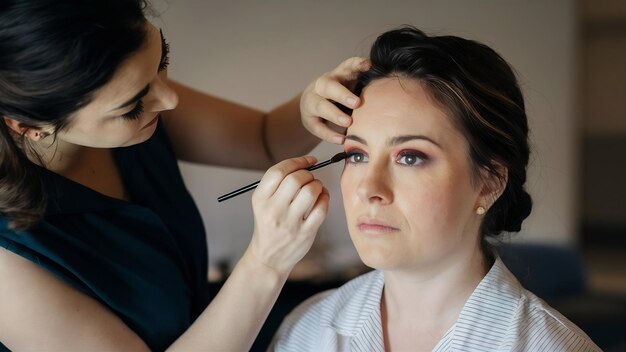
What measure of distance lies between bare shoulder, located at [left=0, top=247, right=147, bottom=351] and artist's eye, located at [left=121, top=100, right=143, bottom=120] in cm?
31

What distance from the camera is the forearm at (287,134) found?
4.87 ft

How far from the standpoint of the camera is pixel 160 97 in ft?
3.70

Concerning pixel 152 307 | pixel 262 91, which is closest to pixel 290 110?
pixel 262 91

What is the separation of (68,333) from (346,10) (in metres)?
0.98

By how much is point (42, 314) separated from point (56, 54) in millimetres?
449

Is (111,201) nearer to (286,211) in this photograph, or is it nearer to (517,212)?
(286,211)

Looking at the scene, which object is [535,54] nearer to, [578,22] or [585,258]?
[578,22]

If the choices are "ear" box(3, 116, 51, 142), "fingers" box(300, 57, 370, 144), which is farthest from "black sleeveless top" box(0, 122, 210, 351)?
"fingers" box(300, 57, 370, 144)

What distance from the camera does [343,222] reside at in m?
1.68

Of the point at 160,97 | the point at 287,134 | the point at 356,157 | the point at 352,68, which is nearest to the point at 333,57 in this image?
the point at 287,134

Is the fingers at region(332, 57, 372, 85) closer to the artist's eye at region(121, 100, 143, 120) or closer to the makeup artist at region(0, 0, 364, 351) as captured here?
the makeup artist at region(0, 0, 364, 351)

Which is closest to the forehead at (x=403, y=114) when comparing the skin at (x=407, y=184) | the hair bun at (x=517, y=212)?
the skin at (x=407, y=184)

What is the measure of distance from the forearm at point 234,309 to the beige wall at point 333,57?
515 mm

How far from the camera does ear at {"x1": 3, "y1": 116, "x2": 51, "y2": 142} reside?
3.50 feet
